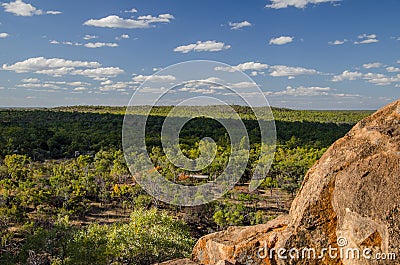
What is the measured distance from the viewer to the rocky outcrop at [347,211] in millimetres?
5035

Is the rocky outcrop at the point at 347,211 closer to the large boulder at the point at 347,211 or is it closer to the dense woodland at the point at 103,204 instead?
the large boulder at the point at 347,211

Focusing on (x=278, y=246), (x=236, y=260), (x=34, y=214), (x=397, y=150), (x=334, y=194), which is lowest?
(x=34, y=214)

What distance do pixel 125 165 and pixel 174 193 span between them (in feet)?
40.2

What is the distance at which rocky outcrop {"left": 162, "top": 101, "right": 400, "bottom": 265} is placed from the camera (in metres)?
5.04

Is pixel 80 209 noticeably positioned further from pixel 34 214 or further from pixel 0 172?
pixel 0 172

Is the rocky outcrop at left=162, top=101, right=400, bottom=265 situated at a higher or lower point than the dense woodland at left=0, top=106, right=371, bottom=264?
higher

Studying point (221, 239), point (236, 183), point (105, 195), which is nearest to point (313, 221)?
point (221, 239)

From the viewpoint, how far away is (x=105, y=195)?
4100 centimetres
